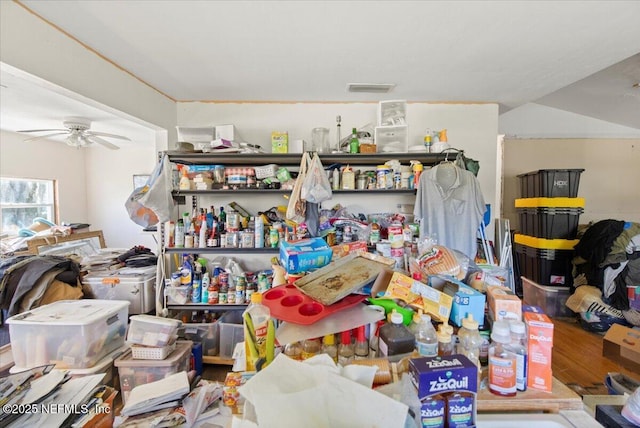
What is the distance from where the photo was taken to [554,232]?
10.0 feet

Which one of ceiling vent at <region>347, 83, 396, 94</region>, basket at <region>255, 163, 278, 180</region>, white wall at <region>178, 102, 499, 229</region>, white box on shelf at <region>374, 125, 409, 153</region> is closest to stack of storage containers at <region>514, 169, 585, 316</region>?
white wall at <region>178, 102, 499, 229</region>

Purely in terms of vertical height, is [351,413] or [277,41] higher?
[277,41]

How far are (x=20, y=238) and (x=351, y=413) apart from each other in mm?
5275

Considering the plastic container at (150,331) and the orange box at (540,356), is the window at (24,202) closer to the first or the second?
the plastic container at (150,331)

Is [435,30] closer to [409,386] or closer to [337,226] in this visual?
[337,226]

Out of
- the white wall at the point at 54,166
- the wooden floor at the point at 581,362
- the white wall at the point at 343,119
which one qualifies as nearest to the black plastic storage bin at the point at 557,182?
the white wall at the point at 343,119

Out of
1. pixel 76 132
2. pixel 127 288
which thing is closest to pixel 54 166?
pixel 76 132

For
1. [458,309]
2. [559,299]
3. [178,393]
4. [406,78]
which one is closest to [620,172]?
[559,299]

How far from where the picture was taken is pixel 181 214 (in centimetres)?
256

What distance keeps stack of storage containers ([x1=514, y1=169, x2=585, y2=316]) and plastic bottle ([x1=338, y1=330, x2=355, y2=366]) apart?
3.39 meters

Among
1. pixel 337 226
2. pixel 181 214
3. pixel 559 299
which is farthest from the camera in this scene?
pixel 559 299

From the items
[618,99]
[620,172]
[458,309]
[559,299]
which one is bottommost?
[559,299]

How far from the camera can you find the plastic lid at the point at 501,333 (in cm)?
71

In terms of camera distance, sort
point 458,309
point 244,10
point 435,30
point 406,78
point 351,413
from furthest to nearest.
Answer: point 406,78 → point 435,30 → point 244,10 → point 458,309 → point 351,413
